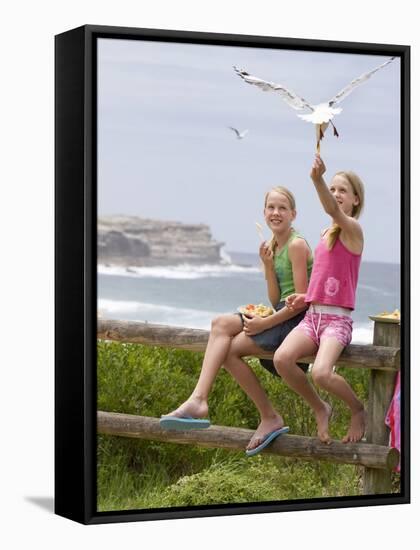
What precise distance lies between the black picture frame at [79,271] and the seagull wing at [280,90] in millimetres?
160

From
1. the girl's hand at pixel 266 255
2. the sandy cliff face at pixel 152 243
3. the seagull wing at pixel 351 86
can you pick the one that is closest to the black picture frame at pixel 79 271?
the sandy cliff face at pixel 152 243

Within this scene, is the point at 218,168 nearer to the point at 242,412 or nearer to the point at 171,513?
the point at 242,412

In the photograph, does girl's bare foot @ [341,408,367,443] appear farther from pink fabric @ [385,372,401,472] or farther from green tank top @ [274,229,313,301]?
green tank top @ [274,229,313,301]

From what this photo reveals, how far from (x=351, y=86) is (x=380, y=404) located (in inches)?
62.1

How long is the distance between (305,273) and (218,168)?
2.14 feet

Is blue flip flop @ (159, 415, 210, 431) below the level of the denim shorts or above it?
below

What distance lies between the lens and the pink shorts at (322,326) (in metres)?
7.38

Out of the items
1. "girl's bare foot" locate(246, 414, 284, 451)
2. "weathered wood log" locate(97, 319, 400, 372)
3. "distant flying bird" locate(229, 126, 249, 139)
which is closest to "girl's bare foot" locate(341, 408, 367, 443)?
"weathered wood log" locate(97, 319, 400, 372)

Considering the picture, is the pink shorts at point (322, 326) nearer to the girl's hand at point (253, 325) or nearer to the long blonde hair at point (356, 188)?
the girl's hand at point (253, 325)

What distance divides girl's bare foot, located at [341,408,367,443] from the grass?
1.2 inches

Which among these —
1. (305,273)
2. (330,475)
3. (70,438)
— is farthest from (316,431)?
(70,438)

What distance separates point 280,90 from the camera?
7.37m

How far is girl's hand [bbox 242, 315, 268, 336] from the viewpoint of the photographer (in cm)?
734

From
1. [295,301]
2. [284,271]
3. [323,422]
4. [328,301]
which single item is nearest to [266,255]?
[284,271]
